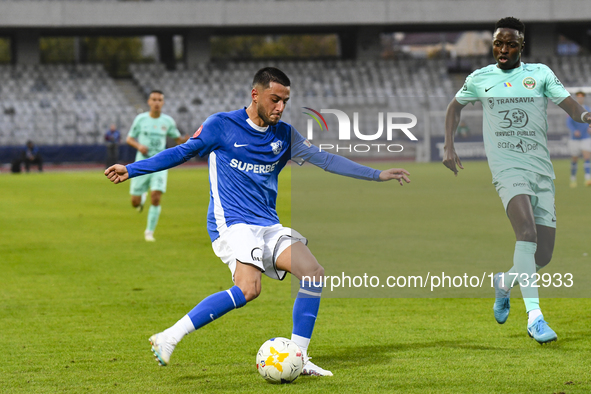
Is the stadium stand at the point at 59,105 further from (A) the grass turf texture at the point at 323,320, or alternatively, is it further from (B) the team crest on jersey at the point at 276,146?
(B) the team crest on jersey at the point at 276,146

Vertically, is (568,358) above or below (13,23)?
below

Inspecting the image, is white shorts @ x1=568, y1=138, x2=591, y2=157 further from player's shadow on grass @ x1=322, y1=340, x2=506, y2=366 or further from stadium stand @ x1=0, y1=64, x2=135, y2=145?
stadium stand @ x1=0, y1=64, x2=135, y2=145

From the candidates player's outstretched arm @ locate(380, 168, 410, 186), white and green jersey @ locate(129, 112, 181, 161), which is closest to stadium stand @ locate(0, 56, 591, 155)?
white and green jersey @ locate(129, 112, 181, 161)

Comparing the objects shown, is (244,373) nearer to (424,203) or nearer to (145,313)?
(145,313)

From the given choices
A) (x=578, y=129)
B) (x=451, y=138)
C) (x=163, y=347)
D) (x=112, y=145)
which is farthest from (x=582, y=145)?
(x=112, y=145)

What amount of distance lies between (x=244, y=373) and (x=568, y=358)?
2.03m

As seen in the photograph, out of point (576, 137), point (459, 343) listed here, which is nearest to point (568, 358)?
point (459, 343)

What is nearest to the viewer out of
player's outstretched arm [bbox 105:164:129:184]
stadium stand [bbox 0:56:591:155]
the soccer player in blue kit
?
player's outstretched arm [bbox 105:164:129:184]

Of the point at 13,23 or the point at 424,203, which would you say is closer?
the point at 424,203

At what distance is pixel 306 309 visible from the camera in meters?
5.03

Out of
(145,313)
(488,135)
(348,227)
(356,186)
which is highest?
(488,135)

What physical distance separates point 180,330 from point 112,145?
29832 mm

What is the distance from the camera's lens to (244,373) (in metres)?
4.99

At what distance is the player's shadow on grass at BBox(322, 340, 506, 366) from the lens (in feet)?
17.3
